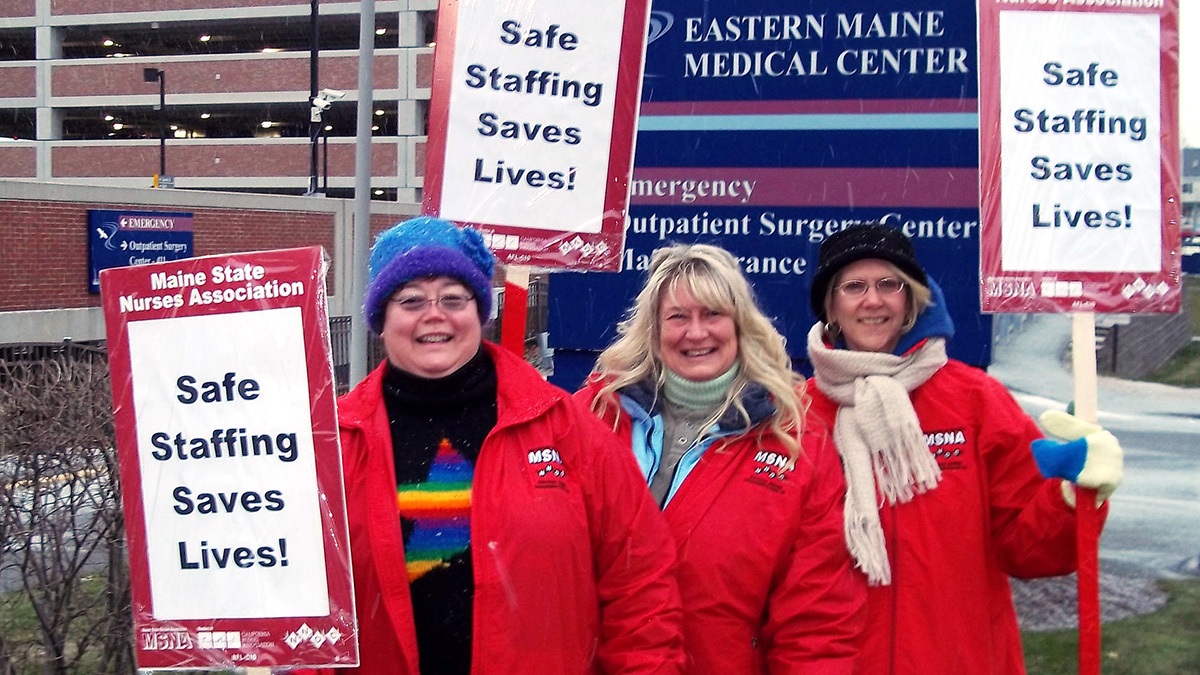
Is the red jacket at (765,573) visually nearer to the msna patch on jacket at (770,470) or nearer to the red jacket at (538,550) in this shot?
the msna patch on jacket at (770,470)

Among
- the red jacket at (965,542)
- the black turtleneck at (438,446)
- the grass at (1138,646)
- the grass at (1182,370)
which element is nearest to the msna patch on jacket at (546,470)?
the black turtleneck at (438,446)

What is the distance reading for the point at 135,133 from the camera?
43.7 metres

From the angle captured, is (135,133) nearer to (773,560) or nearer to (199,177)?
(199,177)

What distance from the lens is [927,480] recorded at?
8.48 feet

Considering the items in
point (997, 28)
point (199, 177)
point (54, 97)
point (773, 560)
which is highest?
point (54, 97)

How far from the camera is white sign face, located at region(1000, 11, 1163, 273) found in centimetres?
283

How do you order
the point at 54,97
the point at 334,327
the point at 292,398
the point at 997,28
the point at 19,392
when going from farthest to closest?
the point at 54,97
the point at 334,327
the point at 19,392
the point at 997,28
the point at 292,398

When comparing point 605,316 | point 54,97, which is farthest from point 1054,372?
point 54,97

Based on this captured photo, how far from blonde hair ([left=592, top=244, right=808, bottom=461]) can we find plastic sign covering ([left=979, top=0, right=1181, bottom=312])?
25.6 inches

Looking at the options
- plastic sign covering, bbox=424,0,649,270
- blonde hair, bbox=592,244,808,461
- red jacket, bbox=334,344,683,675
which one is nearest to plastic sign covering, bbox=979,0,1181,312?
blonde hair, bbox=592,244,808,461

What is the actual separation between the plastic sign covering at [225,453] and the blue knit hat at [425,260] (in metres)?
0.18

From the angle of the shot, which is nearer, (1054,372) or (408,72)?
(1054,372)

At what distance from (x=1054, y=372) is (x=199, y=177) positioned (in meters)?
33.3

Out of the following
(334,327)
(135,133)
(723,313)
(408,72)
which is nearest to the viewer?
(723,313)
